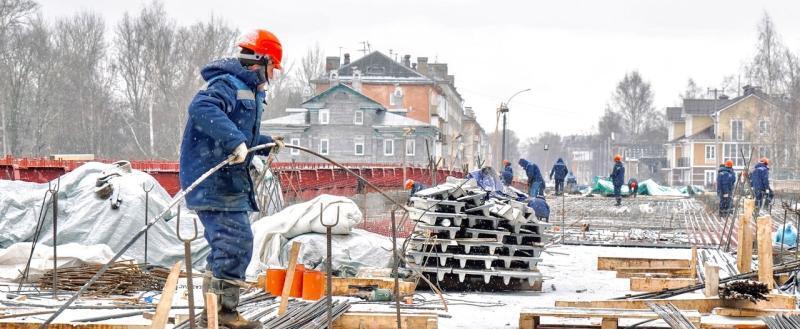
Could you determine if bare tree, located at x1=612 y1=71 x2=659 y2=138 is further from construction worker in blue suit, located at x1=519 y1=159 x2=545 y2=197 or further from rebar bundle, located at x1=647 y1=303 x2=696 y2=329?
rebar bundle, located at x1=647 y1=303 x2=696 y2=329

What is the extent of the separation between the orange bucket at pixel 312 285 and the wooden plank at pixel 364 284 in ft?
2.26

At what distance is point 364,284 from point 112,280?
2358mm

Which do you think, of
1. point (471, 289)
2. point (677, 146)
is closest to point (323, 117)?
point (677, 146)

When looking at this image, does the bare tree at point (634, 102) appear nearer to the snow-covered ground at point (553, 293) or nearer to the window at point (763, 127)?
the window at point (763, 127)

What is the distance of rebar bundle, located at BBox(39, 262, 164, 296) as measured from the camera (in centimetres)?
962

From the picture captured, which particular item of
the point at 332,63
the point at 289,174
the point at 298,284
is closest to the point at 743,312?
the point at 298,284

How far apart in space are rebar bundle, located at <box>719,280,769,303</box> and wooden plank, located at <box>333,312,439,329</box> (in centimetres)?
244

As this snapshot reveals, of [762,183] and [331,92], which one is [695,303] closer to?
[762,183]

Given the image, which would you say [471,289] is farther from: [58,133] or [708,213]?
[58,133]

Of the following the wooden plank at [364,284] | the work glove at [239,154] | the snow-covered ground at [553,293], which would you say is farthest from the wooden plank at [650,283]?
the work glove at [239,154]

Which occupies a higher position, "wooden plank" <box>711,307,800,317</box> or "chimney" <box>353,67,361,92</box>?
"chimney" <box>353,67,361,92</box>

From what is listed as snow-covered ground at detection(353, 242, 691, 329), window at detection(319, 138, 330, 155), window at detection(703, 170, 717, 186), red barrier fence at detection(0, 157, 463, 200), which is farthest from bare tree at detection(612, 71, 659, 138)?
snow-covered ground at detection(353, 242, 691, 329)

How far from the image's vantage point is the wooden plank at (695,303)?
8.40 metres

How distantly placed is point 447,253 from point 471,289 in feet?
2.07
